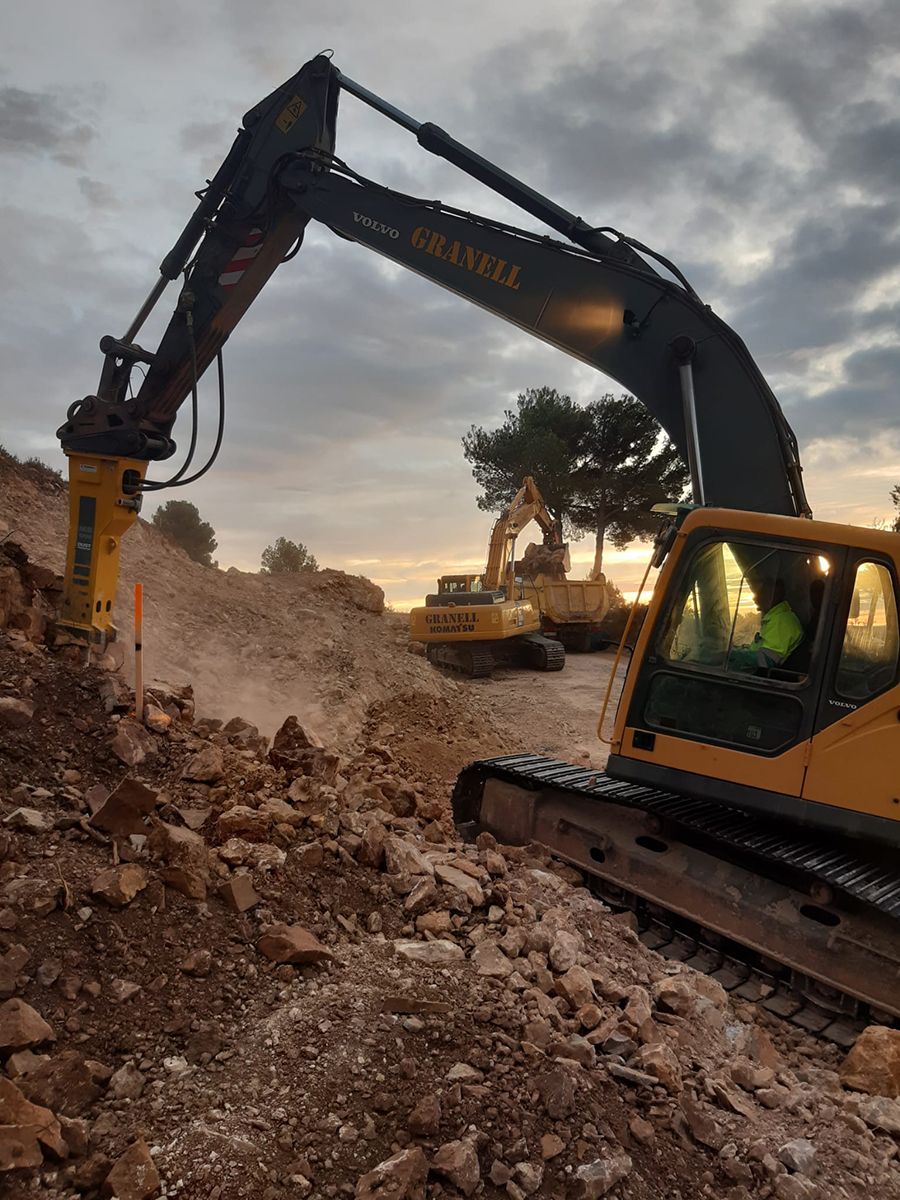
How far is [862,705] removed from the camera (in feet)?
14.6

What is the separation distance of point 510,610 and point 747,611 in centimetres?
1113

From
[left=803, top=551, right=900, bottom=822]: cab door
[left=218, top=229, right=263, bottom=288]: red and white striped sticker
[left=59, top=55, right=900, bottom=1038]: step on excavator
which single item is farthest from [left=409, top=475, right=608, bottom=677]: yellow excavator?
[left=803, top=551, right=900, bottom=822]: cab door

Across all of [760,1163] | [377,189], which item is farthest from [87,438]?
[760,1163]

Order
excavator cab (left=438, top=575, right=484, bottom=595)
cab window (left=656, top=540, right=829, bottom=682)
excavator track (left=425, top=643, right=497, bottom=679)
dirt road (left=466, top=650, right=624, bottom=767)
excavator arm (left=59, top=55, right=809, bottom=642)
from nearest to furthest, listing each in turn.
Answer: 1. cab window (left=656, top=540, right=829, bottom=682)
2. excavator arm (left=59, top=55, right=809, bottom=642)
3. dirt road (left=466, top=650, right=624, bottom=767)
4. excavator track (left=425, top=643, right=497, bottom=679)
5. excavator cab (left=438, top=575, right=484, bottom=595)

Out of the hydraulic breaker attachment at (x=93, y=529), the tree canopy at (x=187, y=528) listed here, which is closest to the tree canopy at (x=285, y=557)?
the tree canopy at (x=187, y=528)

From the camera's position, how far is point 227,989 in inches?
122

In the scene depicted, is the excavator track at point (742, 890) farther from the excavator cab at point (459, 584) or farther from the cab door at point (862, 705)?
the excavator cab at point (459, 584)

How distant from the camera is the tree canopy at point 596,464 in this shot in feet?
101

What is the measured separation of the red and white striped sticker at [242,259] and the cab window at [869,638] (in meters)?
5.52

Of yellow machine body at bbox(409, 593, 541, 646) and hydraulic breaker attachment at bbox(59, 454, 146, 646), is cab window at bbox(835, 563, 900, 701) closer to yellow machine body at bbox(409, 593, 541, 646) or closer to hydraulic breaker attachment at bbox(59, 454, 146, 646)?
hydraulic breaker attachment at bbox(59, 454, 146, 646)

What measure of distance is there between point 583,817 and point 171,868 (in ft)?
10.3

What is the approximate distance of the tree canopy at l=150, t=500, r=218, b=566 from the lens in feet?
76.6

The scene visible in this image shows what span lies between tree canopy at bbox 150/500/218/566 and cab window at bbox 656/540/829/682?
782 inches

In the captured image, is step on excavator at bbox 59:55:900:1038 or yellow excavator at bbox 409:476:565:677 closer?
step on excavator at bbox 59:55:900:1038
